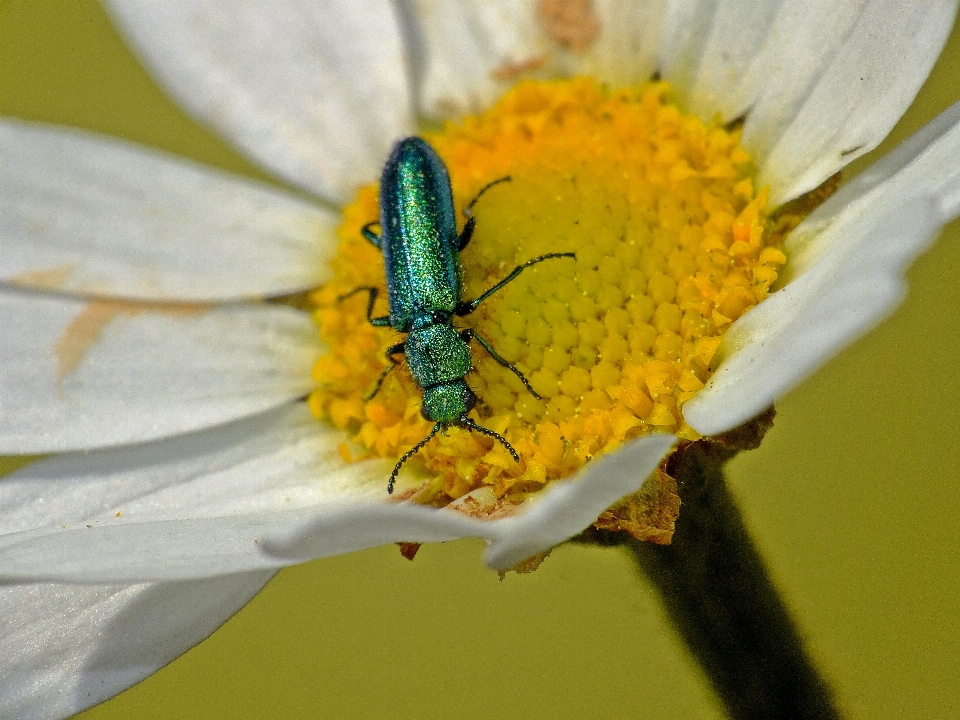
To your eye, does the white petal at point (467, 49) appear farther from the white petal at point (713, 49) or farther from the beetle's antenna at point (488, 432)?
the beetle's antenna at point (488, 432)

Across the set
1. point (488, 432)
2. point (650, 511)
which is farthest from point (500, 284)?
point (650, 511)

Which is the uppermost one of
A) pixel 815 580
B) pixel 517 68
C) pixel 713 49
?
pixel 517 68

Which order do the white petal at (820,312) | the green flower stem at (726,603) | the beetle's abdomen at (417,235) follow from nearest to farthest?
the white petal at (820,312), the green flower stem at (726,603), the beetle's abdomen at (417,235)

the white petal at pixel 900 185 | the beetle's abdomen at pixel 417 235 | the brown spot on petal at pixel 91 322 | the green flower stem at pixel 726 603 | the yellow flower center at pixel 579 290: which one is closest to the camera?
the white petal at pixel 900 185

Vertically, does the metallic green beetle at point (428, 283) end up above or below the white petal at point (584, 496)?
above

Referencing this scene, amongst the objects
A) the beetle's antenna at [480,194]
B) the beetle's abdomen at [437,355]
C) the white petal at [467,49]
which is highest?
the white petal at [467,49]

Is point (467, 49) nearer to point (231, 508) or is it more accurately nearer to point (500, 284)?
point (500, 284)

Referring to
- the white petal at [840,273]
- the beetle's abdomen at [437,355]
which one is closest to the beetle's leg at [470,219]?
the beetle's abdomen at [437,355]
